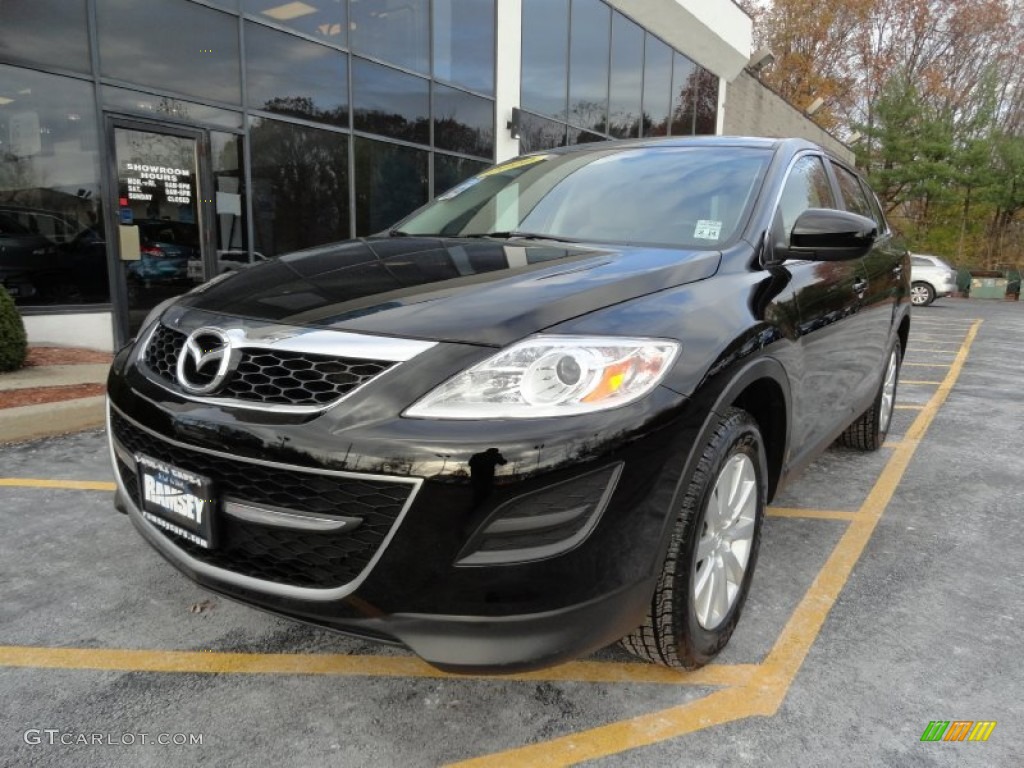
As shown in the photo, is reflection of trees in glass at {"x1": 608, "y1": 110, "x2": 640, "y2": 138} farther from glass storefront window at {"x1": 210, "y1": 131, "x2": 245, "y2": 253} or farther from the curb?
the curb

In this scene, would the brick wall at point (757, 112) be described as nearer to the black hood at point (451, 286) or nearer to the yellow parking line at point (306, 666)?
the black hood at point (451, 286)

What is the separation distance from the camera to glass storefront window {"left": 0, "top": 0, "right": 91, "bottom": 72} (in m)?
6.43

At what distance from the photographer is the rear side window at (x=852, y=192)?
393 centimetres

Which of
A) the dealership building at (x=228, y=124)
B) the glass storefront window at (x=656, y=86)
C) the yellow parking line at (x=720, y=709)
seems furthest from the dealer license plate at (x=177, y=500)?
the glass storefront window at (x=656, y=86)

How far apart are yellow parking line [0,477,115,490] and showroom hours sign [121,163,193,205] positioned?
4.29 m

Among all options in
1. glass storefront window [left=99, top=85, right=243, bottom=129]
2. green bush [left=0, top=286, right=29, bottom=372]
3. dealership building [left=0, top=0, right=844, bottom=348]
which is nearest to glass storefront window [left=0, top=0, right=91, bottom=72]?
dealership building [left=0, top=0, right=844, bottom=348]

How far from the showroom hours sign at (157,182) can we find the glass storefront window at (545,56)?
681cm

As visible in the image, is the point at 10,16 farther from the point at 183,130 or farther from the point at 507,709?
the point at 507,709

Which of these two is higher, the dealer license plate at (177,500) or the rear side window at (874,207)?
the rear side window at (874,207)

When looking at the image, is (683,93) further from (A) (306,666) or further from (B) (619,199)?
(A) (306,666)

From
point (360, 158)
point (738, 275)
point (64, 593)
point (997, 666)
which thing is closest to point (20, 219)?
point (360, 158)

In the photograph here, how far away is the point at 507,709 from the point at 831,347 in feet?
6.48

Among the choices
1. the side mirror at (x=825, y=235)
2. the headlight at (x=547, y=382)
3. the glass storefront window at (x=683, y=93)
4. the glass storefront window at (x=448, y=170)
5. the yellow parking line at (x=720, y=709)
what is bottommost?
the yellow parking line at (x=720, y=709)

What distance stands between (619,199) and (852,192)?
1875mm
